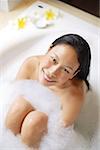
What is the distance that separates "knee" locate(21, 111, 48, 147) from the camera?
3.38 ft

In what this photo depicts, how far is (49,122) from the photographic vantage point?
3.51 ft

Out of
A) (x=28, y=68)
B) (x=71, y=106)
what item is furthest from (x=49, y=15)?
(x=71, y=106)

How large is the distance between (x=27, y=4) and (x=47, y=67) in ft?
2.19

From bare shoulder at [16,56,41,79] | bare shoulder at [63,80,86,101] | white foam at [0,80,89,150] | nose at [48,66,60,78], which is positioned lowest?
white foam at [0,80,89,150]

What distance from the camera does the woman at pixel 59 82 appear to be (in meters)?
1.02

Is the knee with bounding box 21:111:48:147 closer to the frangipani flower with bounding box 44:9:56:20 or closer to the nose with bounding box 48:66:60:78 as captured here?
the nose with bounding box 48:66:60:78

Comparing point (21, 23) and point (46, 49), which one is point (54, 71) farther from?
point (21, 23)

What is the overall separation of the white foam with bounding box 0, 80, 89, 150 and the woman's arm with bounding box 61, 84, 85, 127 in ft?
0.07

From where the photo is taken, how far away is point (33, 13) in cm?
149

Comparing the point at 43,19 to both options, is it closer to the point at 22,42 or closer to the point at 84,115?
the point at 22,42

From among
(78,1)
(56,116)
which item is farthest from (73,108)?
(78,1)

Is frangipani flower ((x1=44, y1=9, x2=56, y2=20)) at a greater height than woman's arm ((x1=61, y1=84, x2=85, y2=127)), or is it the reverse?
frangipani flower ((x1=44, y1=9, x2=56, y2=20))

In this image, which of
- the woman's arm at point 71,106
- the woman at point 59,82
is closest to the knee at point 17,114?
the woman at point 59,82

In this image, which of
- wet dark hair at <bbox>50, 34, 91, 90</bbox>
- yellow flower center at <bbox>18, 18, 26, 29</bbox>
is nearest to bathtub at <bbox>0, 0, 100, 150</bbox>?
yellow flower center at <bbox>18, 18, 26, 29</bbox>
